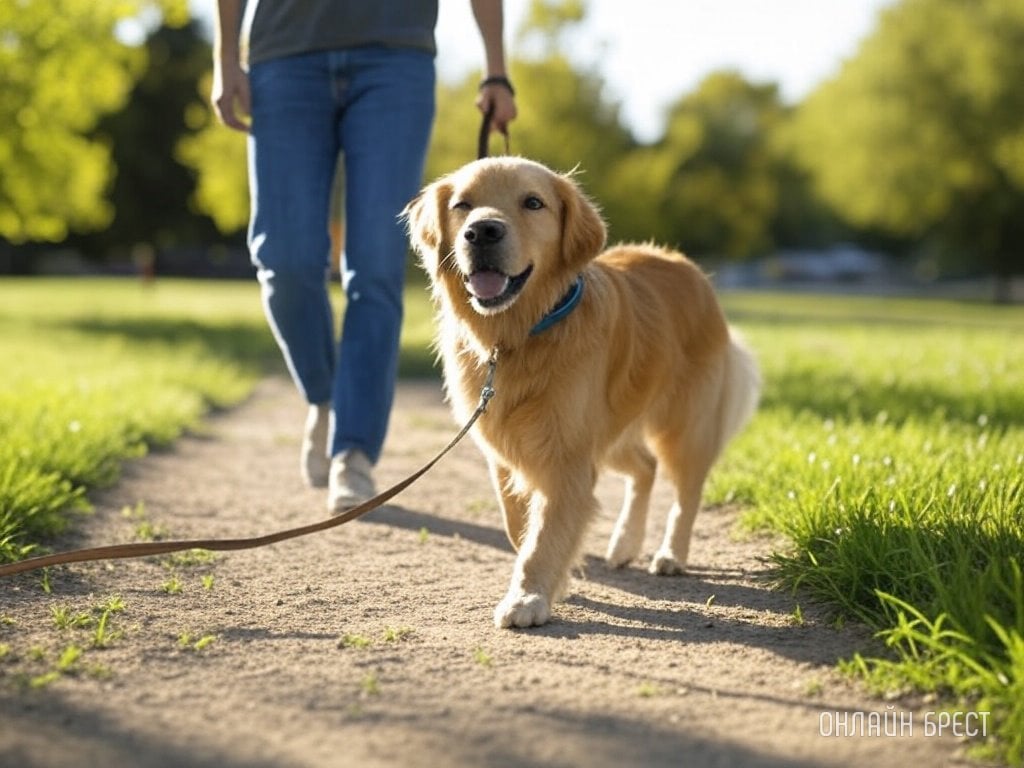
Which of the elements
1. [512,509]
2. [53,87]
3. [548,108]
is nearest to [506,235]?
[512,509]

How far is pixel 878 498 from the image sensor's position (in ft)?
12.6

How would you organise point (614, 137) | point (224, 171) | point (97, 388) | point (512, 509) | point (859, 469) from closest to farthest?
1. point (512, 509)
2. point (859, 469)
3. point (97, 388)
4. point (614, 137)
5. point (224, 171)

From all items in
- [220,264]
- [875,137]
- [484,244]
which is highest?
[875,137]

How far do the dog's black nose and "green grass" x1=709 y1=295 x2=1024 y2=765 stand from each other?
4.50ft

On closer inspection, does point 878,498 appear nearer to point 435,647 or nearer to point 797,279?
point 435,647

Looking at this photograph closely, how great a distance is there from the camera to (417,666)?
286cm

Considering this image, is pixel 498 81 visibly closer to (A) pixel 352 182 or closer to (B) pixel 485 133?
(B) pixel 485 133

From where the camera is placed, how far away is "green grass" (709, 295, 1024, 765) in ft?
8.59

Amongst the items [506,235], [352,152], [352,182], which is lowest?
[506,235]

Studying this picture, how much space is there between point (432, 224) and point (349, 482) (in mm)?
1288

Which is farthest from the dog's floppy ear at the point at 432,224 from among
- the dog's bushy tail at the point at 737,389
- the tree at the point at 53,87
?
the tree at the point at 53,87

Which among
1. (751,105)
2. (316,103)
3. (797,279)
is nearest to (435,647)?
(316,103)

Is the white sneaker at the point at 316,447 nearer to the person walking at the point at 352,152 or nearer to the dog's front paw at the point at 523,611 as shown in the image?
the person walking at the point at 352,152

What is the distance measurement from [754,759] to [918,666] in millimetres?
594
